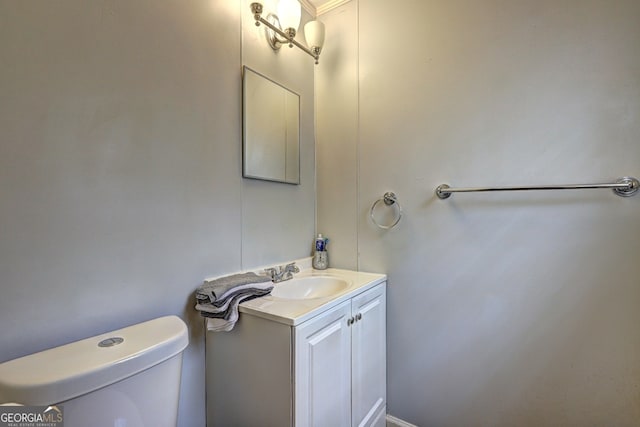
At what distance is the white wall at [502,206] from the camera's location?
1101 millimetres

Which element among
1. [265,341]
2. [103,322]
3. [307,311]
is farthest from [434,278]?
[103,322]

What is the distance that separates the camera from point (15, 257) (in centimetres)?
75

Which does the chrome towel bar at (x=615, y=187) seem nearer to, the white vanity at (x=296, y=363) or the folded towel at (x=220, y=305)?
the white vanity at (x=296, y=363)

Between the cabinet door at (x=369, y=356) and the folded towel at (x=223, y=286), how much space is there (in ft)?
1.48

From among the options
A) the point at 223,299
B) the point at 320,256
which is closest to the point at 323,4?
the point at 320,256

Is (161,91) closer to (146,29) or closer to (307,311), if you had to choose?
(146,29)

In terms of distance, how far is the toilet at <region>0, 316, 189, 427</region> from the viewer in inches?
24.1

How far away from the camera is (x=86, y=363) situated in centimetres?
68

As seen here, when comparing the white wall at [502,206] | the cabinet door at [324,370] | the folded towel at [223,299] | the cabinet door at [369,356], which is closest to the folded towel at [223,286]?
the folded towel at [223,299]

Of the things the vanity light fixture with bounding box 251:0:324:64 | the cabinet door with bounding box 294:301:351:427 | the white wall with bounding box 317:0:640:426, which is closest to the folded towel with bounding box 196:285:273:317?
the cabinet door with bounding box 294:301:351:427

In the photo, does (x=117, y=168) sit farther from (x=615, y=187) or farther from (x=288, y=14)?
(x=615, y=187)

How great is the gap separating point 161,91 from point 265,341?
3.13 feet

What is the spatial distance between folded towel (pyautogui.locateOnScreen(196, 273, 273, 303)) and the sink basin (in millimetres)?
223

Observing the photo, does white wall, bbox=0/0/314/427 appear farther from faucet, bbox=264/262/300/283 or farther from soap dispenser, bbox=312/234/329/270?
soap dispenser, bbox=312/234/329/270
